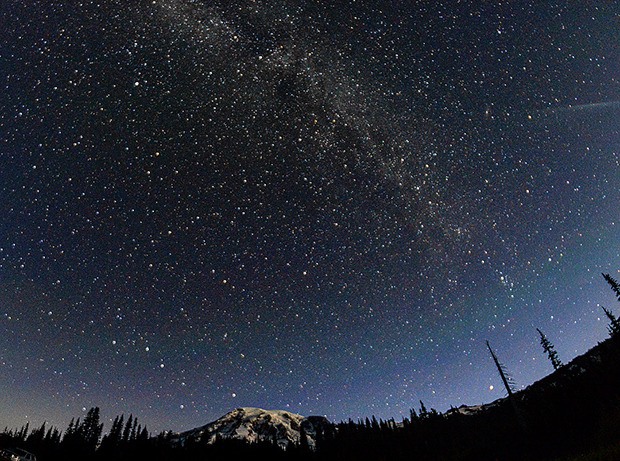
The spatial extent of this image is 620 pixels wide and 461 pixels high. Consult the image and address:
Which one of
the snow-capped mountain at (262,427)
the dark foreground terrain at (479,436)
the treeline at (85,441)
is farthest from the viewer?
the snow-capped mountain at (262,427)

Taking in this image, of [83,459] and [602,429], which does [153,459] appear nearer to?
[83,459]

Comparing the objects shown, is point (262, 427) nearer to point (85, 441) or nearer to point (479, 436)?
point (85, 441)

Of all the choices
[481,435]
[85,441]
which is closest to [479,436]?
[481,435]

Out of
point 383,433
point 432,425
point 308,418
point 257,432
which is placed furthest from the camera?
point 308,418

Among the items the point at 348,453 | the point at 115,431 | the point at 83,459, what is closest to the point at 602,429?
the point at 348,453

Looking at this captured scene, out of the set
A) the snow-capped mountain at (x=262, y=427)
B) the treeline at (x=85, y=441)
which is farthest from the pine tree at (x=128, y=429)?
the snow-capped mountain at (x=262, y=427)

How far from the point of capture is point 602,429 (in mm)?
33625

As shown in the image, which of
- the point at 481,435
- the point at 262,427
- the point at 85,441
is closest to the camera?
the point at 481,435

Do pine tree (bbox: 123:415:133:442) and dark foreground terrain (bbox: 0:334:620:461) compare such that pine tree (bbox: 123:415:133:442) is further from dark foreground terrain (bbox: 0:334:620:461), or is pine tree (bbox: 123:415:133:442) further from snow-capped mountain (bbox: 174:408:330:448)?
snow-capped mountain (bbox: 174:408:330:448)

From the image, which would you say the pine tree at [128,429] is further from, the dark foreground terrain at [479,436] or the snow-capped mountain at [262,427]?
the snow-capped mountain at [262,427]

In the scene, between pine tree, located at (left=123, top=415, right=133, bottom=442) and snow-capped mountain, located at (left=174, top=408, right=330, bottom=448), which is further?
snow-capped mountain, located at (left=174, top=408, right=330, bottom=448)

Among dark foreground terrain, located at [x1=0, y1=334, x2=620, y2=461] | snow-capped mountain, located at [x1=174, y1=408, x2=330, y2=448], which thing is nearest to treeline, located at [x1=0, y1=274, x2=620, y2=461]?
dark foreground terrain, located at [x1=0, y1=334, x2=620, y2=461]

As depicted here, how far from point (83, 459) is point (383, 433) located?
78.6 meters

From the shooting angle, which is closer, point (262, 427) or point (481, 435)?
point (481, 435)
